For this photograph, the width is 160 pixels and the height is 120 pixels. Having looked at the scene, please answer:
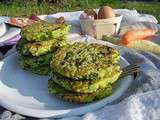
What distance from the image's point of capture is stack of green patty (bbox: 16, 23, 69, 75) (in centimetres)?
167

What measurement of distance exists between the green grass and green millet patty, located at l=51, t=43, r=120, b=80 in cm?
311

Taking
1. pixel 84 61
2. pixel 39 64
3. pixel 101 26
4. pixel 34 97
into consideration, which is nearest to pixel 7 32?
pixel 101 26

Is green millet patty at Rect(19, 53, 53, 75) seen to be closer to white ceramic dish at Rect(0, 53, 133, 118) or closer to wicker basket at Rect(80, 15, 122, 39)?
white ceramic dish at Rect(0, 53, 133, 118)

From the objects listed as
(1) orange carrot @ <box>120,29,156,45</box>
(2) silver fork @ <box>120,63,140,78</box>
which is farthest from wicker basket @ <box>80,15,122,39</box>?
(2) silver fork @ <box>120,63,140,78</box>

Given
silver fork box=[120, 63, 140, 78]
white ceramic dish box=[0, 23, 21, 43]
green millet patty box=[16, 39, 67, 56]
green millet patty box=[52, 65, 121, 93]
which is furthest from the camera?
white ceramic dish box=[0, 23, 21, 43]

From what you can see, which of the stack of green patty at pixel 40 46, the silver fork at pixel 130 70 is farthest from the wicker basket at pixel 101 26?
the silver fork at pixel 130 70

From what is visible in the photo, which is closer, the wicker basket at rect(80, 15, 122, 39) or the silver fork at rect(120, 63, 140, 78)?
the silver fork at rect(120, 63, 140, 78)

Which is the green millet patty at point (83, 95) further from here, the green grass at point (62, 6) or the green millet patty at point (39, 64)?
the green grass at point (62, 6)

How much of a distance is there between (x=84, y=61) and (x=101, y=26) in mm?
866

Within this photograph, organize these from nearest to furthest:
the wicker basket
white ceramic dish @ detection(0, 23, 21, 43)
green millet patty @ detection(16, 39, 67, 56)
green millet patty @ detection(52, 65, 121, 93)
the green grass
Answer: green millet patty @ detection(52, 65, 121, 93) → green millet patty @ detection(16, 39, 67, 56) → white ceramic dish @ detection(0, 23, 21, 43) → the wicker basket → the green grass

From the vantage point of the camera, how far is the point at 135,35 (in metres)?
2.16

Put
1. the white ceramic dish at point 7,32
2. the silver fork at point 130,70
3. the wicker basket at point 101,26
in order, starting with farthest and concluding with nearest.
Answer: the wicker basket at point 101,26, the white ceramic dish at point 7,32, the silver fork at point 130,70

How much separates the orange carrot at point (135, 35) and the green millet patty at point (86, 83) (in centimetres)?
69

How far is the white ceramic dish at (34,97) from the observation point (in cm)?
139
